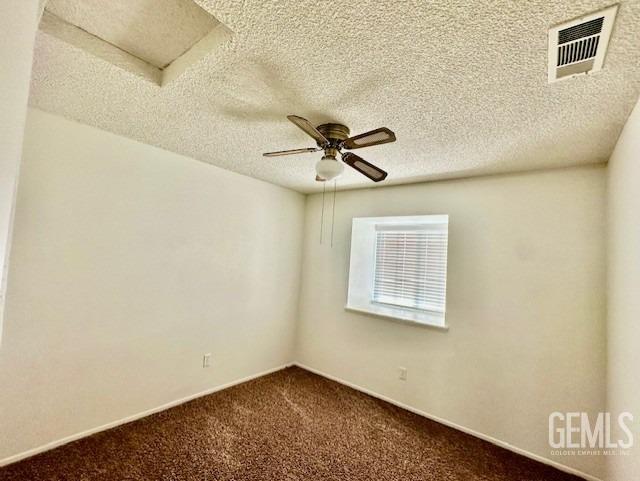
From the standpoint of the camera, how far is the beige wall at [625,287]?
54.6 inches

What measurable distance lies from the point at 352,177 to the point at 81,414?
296 cm

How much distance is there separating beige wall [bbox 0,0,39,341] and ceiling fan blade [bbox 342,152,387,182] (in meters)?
1.42

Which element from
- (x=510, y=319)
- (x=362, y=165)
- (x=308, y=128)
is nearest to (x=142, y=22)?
(x=308, y=128)

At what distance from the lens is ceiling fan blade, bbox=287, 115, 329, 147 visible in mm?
1421

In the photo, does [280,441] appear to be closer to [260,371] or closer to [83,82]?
[260,371]

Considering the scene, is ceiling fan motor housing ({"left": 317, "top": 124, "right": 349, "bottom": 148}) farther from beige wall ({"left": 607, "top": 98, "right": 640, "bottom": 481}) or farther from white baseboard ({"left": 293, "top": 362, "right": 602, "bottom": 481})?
white baseboard ({"left": 293, "top": 362, "right": 602, "bottom": 481})

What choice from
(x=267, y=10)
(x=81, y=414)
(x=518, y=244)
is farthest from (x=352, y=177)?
(x=81, y=414)

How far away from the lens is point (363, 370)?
10.5ft

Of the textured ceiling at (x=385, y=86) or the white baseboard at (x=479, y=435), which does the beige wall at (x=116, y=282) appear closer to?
the textured ceiling at (x=385, y=86)

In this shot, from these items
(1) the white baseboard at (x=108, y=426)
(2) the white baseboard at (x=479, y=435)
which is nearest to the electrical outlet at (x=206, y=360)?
(1) the white baseboard at (x=108, y=426)

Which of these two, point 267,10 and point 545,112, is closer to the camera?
point 267,10

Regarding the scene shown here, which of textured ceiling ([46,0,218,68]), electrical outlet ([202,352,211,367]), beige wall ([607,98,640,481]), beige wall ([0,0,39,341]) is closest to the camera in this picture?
beige wall ([0,0,39,341])

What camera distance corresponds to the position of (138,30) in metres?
1.28

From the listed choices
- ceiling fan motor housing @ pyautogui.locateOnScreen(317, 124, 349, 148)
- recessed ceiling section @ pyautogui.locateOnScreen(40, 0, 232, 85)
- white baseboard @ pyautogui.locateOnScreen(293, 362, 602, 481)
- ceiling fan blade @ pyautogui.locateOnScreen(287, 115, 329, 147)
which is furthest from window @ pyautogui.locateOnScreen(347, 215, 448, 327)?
recessed ceiling section @ pyautogui.locateOnScreen(40, 0, 232, 85)
